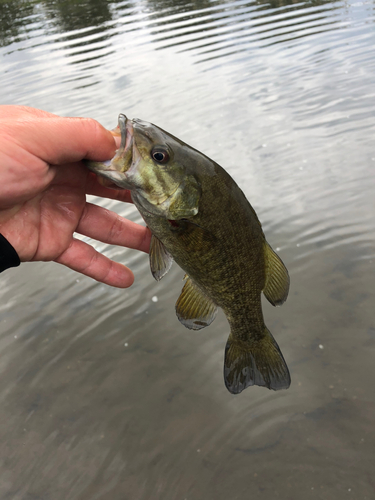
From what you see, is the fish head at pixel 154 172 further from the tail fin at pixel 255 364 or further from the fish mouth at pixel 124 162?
the tail fin at pixel 255 364

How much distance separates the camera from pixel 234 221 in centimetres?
221

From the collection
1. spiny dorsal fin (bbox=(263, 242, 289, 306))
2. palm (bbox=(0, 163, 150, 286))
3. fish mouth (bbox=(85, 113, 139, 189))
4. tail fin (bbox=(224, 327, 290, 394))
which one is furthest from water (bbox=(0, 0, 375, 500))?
fish mouth (bbox=(85, 113, 139, 189))

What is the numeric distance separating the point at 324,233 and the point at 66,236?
10.7ft

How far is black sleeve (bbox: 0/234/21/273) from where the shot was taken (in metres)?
2.52

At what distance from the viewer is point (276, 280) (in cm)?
250

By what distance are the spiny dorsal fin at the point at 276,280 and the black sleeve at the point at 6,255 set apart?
1.46 meters

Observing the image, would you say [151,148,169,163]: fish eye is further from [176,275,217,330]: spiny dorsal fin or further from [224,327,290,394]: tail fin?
[224,327,290,394]: tail fin

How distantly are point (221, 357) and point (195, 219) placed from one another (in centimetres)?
218

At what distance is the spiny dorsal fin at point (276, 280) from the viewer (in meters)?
2.46

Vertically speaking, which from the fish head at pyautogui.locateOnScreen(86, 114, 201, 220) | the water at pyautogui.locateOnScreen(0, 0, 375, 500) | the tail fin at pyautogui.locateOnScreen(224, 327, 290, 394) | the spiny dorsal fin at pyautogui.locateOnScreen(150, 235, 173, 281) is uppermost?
the fish head at pyautogui.locateOnScreen(86, 114, 201, 220)

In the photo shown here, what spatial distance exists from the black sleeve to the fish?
669 mm

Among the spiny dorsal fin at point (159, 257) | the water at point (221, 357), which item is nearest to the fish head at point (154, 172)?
the spiny dorsal fin at point (159, 257)

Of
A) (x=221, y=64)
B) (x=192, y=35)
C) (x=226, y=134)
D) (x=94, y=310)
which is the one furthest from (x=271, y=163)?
(x=192, y=35)

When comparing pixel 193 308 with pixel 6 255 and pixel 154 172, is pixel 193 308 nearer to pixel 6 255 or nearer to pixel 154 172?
pixel 154 172
